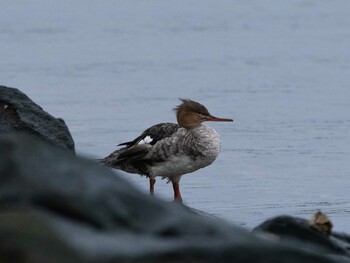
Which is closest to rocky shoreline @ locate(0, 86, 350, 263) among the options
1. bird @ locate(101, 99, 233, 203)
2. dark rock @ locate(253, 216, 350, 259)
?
dark rock @ locate(253, 216, 350, 259)

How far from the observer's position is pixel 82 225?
3.76m

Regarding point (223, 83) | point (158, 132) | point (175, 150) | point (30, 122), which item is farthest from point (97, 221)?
point (223, 83)

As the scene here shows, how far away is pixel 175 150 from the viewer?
11305 millimetres

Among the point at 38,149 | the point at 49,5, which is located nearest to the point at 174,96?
the point at 38,149

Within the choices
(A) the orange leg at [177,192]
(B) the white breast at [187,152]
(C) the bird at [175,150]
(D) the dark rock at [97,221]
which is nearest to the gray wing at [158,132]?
(C) the bird at [175,150]

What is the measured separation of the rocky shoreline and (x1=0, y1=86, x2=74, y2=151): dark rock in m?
5.39

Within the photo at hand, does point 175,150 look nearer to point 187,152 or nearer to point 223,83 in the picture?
point 187,152

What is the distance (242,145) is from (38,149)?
9.76m

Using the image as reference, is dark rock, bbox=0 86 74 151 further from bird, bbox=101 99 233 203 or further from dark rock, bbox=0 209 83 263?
dark rock, bbox=0 209 83 263

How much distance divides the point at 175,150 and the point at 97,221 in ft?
24.4

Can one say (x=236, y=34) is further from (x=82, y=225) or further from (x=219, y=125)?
(x=82, y=225)

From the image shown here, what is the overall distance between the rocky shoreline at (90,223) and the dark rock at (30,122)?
5.39 m

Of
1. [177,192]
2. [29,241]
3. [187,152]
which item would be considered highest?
[187,152]

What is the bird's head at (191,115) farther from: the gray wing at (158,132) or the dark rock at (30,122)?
the dark rock at (30,122)
